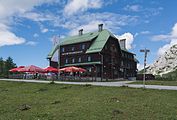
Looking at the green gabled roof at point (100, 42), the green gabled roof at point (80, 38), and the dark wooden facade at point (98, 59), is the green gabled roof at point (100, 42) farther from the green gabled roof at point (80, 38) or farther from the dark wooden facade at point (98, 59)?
the green gabled roof at point (80, 38)

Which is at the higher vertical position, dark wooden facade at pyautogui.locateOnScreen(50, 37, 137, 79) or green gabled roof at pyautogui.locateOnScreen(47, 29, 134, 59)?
green gabled roof at pyautogui.locateOnScreen(47, 29, 134, 59)

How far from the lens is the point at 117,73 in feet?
260

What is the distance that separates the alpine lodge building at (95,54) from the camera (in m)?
71.1

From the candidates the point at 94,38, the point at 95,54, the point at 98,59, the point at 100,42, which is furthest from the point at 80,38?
the point at 98,59

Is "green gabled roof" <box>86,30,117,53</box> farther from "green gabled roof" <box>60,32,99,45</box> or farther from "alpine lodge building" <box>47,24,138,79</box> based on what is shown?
"green gabled roof" <box>60,32,99,45</box>

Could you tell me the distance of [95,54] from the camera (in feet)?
235

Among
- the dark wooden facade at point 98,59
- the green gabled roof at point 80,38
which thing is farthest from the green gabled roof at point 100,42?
the green gabled roof at point 80,38

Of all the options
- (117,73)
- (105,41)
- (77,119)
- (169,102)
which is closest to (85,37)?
(105,41)

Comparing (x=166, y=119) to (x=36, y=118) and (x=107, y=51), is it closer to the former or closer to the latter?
(x=36, y=118)

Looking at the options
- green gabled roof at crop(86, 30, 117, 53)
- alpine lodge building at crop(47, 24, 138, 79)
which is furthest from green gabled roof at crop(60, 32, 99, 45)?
green gabled roof at crop(86, 30, 117, 53)

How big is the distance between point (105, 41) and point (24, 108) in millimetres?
55384

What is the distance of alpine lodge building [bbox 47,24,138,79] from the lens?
2798 inches

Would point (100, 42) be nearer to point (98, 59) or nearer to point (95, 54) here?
point (95, 54)

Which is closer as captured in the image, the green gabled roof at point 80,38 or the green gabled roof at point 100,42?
the green gabled roof at point 100,42
